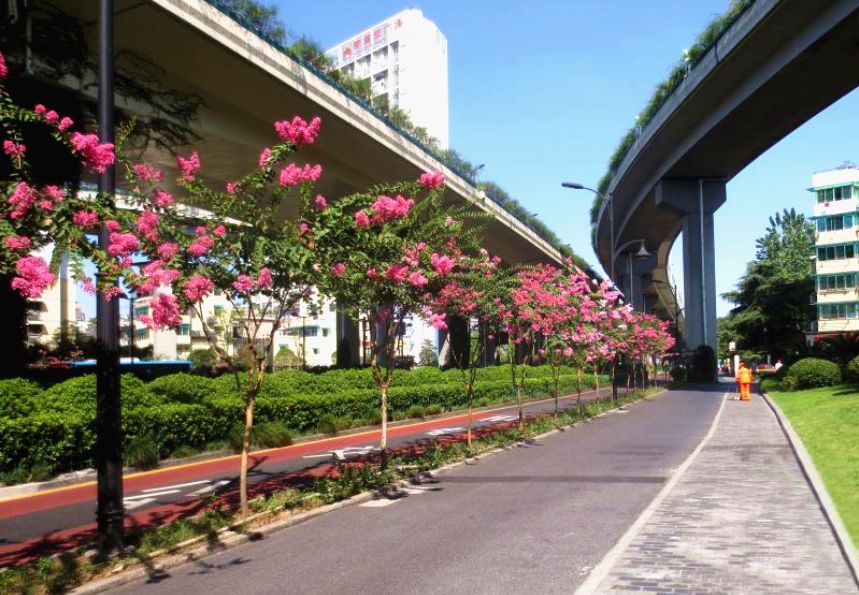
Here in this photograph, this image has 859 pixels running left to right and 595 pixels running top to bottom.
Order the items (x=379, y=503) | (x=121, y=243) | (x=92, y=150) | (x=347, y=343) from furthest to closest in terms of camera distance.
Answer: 1. (x=347, y=343)
2. (x=379, y=503)
3. (x=121, y=243)
4. (x=92, y=150)

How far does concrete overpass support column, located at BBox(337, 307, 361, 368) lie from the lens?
41.2 meters

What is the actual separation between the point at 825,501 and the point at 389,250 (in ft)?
22.2

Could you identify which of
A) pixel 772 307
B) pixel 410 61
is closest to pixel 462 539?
pixel 772 307

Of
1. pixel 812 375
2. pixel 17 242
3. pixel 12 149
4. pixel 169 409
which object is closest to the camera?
pixel 17 242

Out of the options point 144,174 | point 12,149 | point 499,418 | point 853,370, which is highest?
point 144,174

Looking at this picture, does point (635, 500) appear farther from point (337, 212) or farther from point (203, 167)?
point (203, 167)

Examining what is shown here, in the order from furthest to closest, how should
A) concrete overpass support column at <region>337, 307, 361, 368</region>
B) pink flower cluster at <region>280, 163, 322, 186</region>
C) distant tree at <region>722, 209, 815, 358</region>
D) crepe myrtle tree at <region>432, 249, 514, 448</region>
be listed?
distant tree at <region>722, 209, 815, 358</region>
concrete overpass support column at <region>337, 307, 361, 368</region>
crepe myrtle tree at <region>432, 249, 514, 448</region>
pink flower cluster at <region>280, 163, 322, 186</region>

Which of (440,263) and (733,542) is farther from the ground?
(440,263)

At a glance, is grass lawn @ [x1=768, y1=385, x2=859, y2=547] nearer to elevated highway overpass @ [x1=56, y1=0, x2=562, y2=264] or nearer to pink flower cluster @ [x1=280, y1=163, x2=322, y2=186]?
pink flower cluster @ [x1=280, y1=163, x2=322, y2=186]

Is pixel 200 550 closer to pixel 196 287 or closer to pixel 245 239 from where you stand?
pixel 196 287

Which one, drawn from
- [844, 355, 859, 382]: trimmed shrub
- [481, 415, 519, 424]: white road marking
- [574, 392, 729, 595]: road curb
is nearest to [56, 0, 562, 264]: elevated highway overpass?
[574, 392, 729, 595]: road curb

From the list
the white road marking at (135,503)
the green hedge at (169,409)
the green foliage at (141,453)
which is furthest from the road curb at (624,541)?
the green hedge at (169,409)

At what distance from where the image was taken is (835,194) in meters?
70.3

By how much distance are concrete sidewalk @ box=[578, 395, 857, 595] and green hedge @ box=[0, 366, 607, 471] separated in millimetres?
10048
